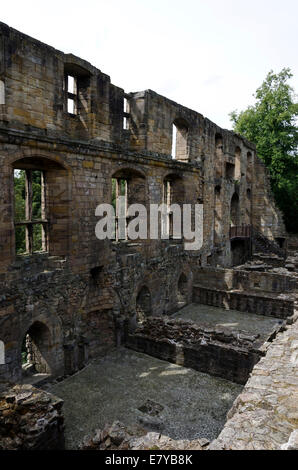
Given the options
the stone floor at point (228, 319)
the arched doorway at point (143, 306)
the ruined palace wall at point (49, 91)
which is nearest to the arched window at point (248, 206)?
the stone floor at point (228, 319)

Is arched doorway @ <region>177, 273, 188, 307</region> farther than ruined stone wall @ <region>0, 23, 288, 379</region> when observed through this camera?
Yes

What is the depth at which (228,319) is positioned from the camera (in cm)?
1271

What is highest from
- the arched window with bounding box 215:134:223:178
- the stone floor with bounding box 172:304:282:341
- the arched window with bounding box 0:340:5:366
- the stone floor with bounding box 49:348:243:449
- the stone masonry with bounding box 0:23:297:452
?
the arched window with bounding box 215:134:223:178

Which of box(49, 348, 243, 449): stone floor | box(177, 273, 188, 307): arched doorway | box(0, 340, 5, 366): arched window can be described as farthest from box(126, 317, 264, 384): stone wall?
box(0, 340, 5, 366): arched window

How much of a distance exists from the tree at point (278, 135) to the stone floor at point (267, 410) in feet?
70.4

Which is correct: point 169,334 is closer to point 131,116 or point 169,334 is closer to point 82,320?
point 82,320

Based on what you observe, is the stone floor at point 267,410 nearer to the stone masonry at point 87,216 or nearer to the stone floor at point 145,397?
the stone floor at point 145,397

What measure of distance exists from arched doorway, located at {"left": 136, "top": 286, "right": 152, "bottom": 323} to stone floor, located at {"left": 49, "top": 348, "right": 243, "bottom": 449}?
271cm

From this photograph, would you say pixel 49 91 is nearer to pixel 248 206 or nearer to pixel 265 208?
pixel 248 206

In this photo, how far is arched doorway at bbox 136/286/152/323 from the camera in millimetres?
12312

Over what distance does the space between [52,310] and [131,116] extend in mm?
7061

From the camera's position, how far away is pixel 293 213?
2552 centimetres

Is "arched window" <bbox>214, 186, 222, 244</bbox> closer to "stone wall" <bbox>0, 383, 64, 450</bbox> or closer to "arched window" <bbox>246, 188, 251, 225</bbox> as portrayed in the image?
"arched window" <bbox>246, 188, 251, 225</bbox>

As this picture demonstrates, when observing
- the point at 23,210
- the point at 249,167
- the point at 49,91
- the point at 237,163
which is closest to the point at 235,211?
the point at 237,163
